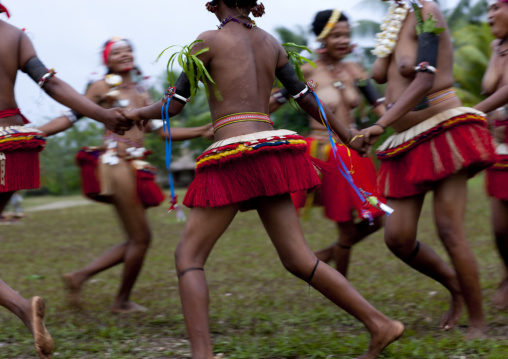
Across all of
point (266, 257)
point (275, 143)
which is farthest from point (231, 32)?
point (266, 257)

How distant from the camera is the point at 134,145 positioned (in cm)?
468

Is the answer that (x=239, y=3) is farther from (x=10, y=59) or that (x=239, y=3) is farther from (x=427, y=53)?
(x=10, y=59)

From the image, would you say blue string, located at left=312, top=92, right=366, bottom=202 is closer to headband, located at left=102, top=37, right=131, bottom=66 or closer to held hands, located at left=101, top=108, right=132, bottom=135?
held hands, located at left=101, top=108, right=132, bottom=135

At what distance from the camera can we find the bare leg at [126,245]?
4590 millimetres

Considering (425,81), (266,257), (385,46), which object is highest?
(385,46)

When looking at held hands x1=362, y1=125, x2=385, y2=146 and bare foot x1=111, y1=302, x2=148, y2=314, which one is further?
bare foot x1=111, y1=302, x2=148, y2=314

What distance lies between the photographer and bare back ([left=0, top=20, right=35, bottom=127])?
11.6ft

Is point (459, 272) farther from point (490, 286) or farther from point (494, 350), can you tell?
point (490, 286)

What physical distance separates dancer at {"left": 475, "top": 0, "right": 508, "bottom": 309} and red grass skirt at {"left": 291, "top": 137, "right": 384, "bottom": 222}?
2.68 feet

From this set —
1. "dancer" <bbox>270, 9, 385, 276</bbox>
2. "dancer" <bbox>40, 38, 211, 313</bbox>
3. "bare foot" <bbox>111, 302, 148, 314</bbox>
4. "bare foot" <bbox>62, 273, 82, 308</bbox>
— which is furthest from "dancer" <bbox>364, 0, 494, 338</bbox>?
"bare foot" <bbox>62, 273, 82, 308</bbox>

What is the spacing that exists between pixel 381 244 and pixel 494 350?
16.0 feet

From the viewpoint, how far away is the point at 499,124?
4.45 m

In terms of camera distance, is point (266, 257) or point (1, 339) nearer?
point (1, 339)

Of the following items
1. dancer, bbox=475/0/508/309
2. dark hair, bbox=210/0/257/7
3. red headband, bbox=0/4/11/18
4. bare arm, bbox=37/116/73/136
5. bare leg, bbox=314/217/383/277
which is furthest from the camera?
bare leg, bbox=314/217/383/277
